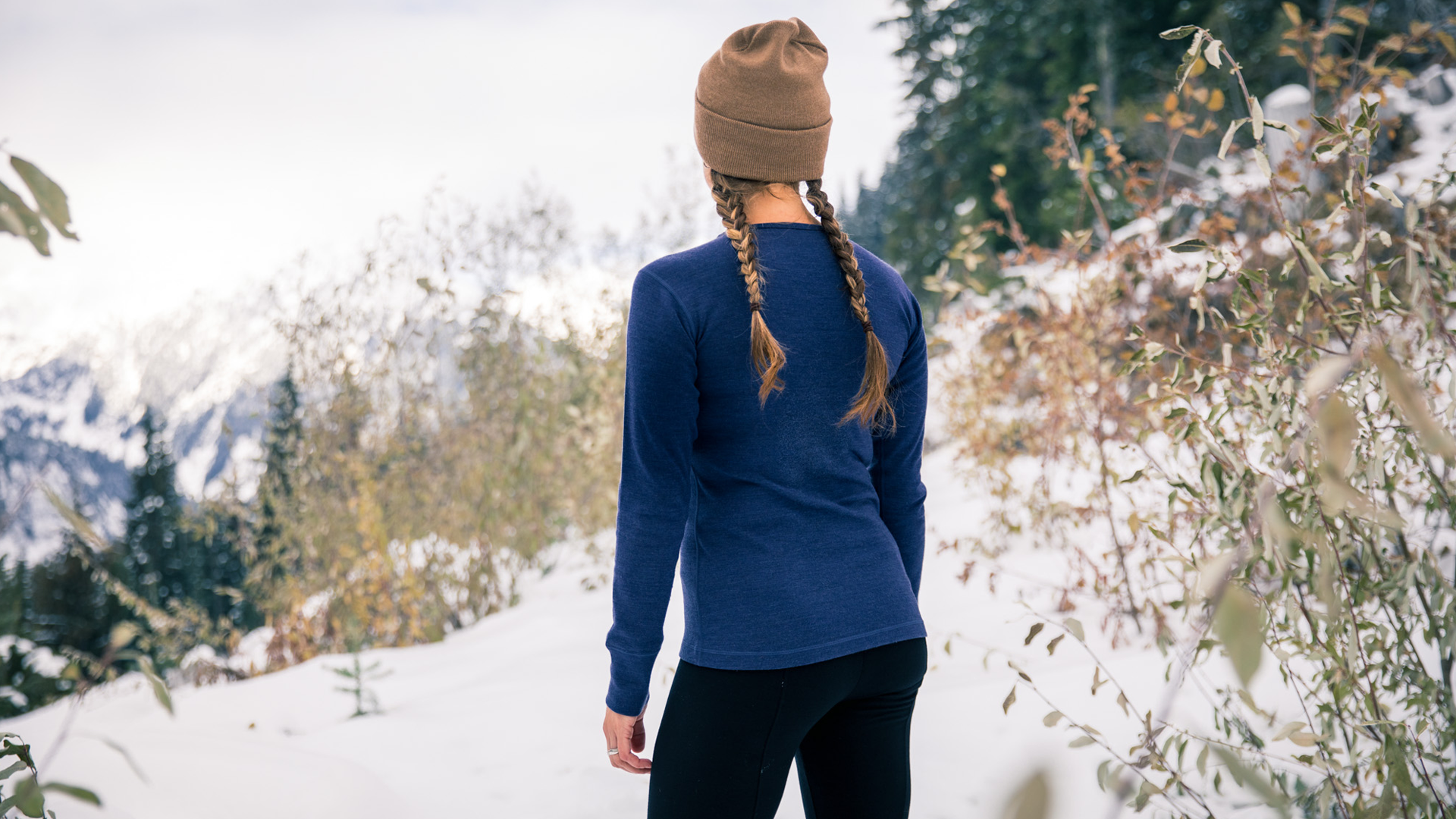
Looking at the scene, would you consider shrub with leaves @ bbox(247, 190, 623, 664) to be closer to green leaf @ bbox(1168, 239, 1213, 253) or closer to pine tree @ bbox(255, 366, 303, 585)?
pine tree @ bbox(255, 366, 303, 585)

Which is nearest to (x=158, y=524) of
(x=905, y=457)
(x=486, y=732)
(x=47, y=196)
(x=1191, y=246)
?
(x=486, y=732)

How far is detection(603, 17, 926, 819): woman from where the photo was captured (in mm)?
1073

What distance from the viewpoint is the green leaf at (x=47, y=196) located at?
2.44ft

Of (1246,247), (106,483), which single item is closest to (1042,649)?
(1246,247)

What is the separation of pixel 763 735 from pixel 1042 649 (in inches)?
87.2

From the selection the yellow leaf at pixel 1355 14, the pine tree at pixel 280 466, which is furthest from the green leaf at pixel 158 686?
the pine tree at pixel 280 466

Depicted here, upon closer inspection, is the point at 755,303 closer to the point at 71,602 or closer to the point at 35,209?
the point at 35,209

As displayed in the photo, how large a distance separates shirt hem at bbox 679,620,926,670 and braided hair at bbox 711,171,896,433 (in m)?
0.31

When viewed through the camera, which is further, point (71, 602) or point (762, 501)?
point (71, 602)

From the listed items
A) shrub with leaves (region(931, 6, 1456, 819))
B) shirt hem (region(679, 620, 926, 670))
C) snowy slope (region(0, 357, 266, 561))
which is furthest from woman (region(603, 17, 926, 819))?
snowy slope (region(0, 357, 266, 561))

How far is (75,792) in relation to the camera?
0.66 metres

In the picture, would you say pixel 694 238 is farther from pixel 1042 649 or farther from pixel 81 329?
pixel 81 329

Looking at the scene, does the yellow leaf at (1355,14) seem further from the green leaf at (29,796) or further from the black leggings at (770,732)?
the green leaf at (29,796)

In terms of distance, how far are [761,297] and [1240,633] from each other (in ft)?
2.66
